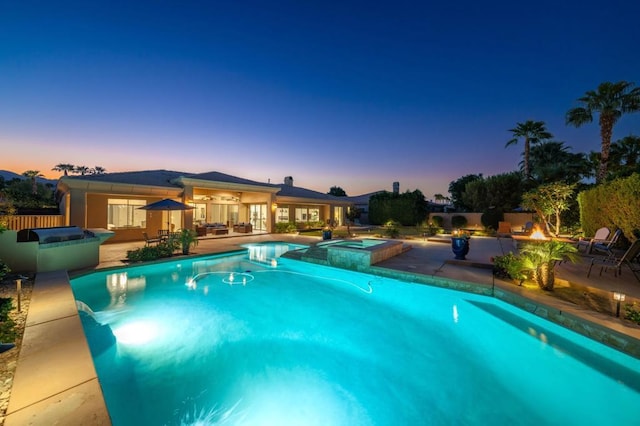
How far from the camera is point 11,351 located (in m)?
3.10

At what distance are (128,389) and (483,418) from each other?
4.61 m

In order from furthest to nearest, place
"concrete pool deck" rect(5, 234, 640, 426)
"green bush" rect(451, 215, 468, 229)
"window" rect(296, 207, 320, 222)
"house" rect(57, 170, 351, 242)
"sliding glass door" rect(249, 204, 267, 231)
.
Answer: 1. "window" rect(296, 207, 320, 222)
2. "green bush" rect(451, 215, 468, 229)
3. "sliding glass door" rect(249, 204, 267, 231)
4. "house" rect(57, 170, 351, 242)
5. "concrete pool deck" rect(5, 234, 640, 426)

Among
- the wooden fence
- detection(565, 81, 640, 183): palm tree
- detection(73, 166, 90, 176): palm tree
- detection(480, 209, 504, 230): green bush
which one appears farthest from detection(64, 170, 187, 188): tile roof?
detection(73, 166, 90, 176): palm tree

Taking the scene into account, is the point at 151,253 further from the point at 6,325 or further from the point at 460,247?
the point at 460,247

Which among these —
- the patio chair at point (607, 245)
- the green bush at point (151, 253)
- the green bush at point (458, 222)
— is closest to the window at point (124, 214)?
the green bush at point (151, 253)

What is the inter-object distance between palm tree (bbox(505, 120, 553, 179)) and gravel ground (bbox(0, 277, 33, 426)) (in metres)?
30.6

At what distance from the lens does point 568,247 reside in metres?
5.43

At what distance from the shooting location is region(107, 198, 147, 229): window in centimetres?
1312

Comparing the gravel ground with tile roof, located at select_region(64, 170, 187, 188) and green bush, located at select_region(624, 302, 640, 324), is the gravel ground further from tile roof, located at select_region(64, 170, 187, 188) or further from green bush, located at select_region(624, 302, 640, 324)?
tile roof, located at select_region(64, 170, 187, 188)

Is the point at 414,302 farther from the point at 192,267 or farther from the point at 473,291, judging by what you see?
the point at 192,267

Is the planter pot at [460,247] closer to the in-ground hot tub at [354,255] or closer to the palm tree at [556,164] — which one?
the in-ground hot tub at [354,255]

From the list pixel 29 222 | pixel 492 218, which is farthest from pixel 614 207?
pixel 29 222

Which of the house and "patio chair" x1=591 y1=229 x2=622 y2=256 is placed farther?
the house

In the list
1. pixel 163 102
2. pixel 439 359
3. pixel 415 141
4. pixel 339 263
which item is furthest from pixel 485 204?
pixel 163 102
